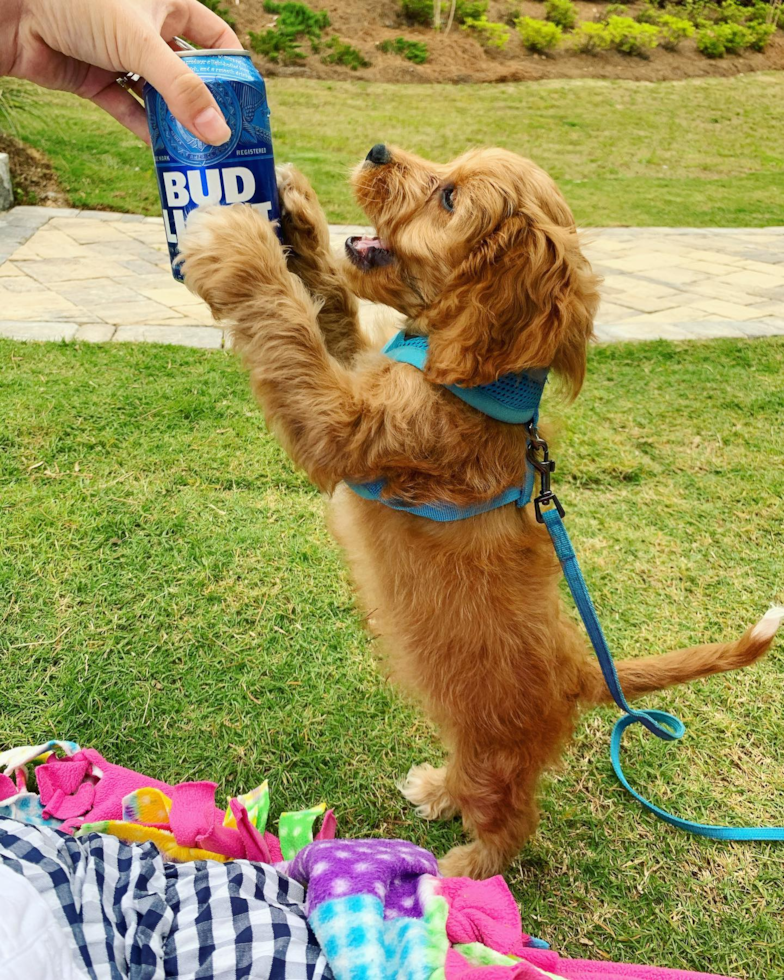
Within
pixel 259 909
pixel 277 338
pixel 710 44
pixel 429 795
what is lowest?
pixel 429 795

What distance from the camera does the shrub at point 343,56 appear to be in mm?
17203

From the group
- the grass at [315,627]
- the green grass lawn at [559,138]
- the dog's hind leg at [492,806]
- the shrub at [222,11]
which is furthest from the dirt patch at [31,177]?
the shrub at [222,11]

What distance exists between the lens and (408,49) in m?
18.1

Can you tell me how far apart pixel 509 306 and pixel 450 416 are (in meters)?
0.32

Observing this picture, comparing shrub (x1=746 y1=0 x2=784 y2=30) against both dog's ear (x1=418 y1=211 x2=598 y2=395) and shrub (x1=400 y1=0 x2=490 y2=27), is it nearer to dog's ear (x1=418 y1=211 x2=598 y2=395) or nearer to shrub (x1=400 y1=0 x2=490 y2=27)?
shrub (x1=400 y1=0 x2=490 y2=27)

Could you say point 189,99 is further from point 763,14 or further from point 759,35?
point 763,14

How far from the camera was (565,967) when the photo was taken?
198 cm

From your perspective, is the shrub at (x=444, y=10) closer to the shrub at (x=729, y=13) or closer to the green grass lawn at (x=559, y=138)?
the green grass lawn at (x=559, y=138)

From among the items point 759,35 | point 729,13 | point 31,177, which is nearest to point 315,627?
point 31,177

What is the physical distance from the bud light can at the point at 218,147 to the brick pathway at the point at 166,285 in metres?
3.49

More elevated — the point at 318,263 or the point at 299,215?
the point at 299,215

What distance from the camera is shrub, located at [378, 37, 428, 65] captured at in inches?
709

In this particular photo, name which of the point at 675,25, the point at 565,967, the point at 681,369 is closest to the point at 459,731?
the point at 565,967

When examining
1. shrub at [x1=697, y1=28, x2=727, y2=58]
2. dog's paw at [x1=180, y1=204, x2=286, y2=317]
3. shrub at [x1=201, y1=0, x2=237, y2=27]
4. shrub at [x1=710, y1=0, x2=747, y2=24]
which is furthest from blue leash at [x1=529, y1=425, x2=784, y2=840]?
shrub at [x1=710, y1=0, x2=747, y2=24]
